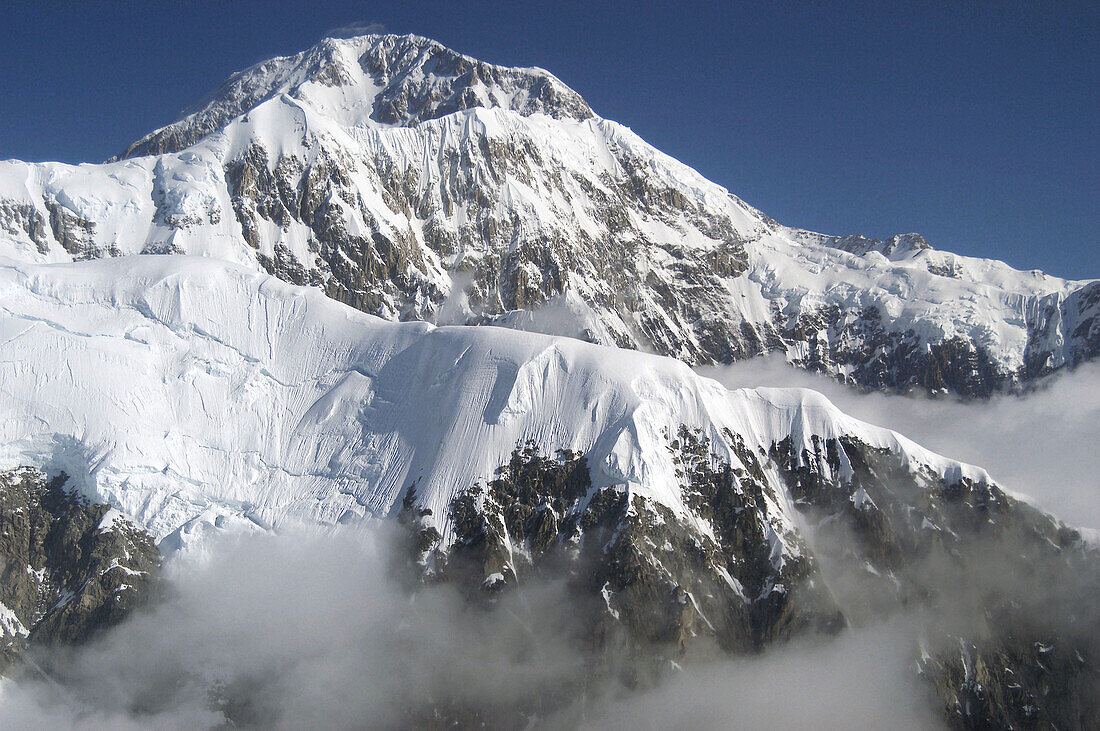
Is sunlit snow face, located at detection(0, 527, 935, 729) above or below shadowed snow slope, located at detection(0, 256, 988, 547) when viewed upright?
below

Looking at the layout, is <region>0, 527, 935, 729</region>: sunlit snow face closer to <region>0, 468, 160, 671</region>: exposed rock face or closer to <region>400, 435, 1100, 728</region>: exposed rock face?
<region>0, 468, 160, 671</region>: exposed rock face

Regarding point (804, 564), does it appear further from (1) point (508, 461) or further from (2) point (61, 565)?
(2) point (61, 565)

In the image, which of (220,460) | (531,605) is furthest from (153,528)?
(531,605)

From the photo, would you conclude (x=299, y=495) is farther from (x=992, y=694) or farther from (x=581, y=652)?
(x=992, y=694)

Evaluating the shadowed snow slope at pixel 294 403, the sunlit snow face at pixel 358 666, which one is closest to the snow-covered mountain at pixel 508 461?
the shadowed snow slope at pixel 294 403

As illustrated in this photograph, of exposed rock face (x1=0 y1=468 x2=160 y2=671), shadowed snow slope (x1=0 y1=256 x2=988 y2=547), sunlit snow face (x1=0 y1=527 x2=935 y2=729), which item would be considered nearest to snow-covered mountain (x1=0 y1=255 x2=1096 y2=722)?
shadowed snow slope (x1=0 y1=256 x2=988 y2=547)
